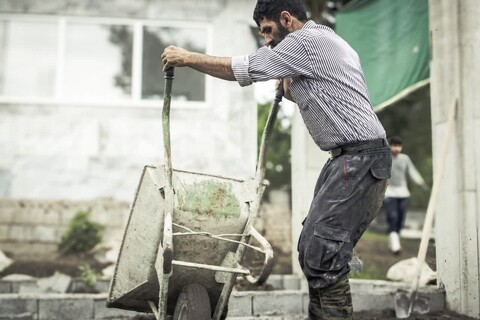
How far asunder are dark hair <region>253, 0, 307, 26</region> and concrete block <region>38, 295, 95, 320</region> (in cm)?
327

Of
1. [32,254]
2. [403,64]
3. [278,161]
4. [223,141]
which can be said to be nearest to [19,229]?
[32,254]

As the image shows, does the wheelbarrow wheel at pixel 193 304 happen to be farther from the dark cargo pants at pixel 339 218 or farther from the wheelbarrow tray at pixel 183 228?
the dark cargo pants at pixel 339 218

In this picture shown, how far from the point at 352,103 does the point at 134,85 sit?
717 centimetres

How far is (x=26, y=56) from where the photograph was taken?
9.63 m

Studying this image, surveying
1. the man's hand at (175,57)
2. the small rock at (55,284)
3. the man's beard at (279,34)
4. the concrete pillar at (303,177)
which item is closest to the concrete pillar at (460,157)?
the concrete pillar at (303,177)

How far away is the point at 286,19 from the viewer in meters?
3.11

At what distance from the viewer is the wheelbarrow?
3.43 meters

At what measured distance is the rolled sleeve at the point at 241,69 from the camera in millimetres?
2914

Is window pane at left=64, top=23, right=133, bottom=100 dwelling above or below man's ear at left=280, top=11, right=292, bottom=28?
above

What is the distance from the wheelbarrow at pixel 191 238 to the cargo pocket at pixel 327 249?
541mm

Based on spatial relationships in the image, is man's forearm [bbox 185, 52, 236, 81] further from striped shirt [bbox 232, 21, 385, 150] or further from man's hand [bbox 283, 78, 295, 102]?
man's hand [bbox 283, 78, 295, 102]

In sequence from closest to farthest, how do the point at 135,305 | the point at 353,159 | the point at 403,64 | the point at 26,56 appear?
the point at 353,159
the point at 135,305
the point at 403,64
the point at 26,56

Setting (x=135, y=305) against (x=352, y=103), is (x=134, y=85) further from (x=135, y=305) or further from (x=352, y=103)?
(x=352, y=103)

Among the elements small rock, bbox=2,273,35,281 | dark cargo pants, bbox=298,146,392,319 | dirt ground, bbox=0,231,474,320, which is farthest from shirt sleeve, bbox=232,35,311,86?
small rock, bbox=2,273,35,281
